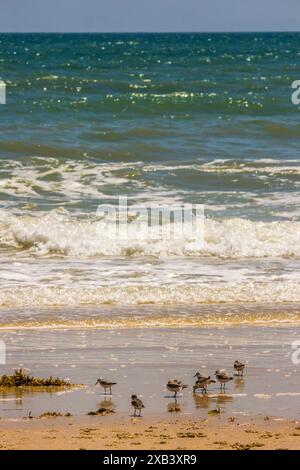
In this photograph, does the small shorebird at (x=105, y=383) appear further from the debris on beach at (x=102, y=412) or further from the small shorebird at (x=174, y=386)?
the small shorebird at (x=174, y=386)

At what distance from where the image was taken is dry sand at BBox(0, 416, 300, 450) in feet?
23.7

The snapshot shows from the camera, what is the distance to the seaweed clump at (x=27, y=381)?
8863mm

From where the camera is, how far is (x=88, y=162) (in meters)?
22.5

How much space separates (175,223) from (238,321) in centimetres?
532

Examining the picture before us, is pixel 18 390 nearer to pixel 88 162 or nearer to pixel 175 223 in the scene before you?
pixel 175 223

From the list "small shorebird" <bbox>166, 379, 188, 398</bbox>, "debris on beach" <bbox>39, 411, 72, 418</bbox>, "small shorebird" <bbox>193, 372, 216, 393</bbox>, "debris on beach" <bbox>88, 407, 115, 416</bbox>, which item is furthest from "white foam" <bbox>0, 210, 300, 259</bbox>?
"debris on beach" <bbox>39, 411, 72, 418</bbox>

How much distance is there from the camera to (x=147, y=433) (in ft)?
24.9

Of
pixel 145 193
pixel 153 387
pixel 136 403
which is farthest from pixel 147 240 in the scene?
pixel 136 403

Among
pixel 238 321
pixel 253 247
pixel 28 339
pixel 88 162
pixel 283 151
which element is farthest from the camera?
pixel 283 151


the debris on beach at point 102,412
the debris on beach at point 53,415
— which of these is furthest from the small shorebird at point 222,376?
the debris on beach at point 53,415

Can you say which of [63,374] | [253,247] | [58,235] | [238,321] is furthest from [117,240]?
[63,374]

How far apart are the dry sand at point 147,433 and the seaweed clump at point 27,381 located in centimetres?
91

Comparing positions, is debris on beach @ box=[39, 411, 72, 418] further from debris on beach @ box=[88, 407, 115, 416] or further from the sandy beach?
debris on beach @ box=[88, 407, 115, 416]

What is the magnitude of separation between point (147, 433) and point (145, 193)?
12078 millimetres
